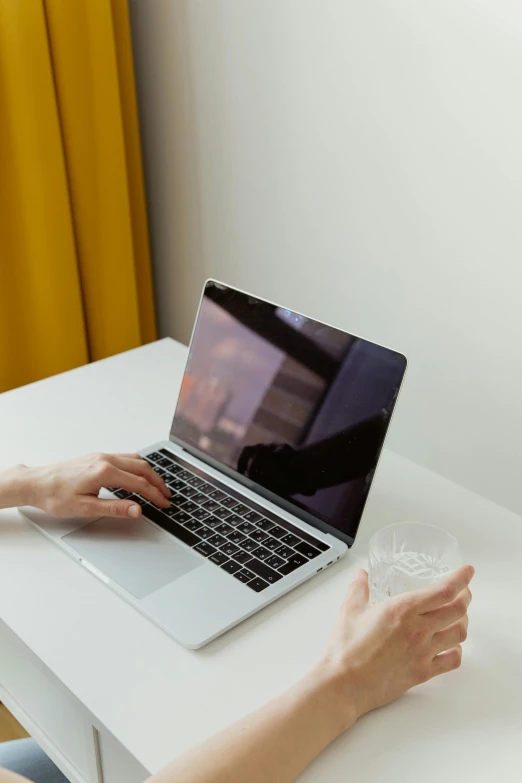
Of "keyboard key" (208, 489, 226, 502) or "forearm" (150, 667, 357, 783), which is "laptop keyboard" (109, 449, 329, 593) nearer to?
"keyboard key" (208, 489, 226, 502)

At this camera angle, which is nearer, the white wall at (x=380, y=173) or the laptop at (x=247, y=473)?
the laptop at (x=247, y=473)

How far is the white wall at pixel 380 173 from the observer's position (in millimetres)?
994

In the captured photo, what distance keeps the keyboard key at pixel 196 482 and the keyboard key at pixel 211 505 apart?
0.03 m

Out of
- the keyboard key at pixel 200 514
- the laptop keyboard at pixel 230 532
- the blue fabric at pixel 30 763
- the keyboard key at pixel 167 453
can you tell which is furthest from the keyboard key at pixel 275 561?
the blue fabric at pixel 30 763

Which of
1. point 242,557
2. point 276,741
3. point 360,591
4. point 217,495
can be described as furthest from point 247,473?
point 276,741

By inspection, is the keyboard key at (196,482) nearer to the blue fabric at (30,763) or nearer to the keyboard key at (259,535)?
the keyboard key at (259,535)

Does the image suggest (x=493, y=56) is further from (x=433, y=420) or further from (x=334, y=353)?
(x=433, y=420)

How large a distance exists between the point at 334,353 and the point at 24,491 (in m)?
0.40

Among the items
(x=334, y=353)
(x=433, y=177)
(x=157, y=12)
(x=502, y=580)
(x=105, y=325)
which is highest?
(x=157, y=12)

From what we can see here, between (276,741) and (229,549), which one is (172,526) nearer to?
(229,549)

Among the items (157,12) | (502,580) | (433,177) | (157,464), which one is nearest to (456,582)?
(502,580)

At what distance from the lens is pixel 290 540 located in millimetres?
909

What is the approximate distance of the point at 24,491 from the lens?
0.94 meters

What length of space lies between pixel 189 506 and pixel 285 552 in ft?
0.47
